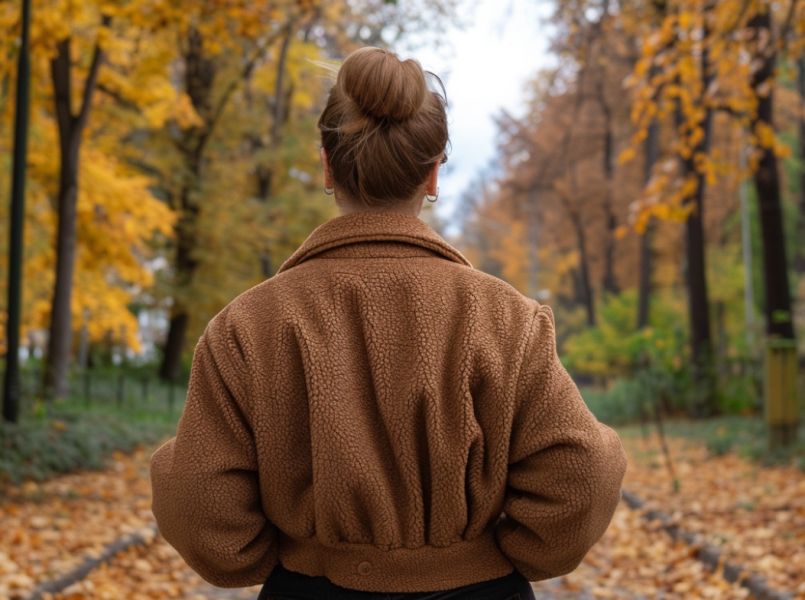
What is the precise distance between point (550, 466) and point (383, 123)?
2.42ft

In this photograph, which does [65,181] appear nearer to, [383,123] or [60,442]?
[60,442]

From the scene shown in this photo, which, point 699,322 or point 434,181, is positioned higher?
point 434,181

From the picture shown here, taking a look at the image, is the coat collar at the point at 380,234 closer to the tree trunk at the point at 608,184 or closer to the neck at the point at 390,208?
the neck at the point at 390,208

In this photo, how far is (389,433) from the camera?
1.98 m

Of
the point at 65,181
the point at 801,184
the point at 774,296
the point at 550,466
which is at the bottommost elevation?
the point at 774,296

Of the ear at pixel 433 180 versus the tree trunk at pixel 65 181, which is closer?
the ear at pixel 433 180

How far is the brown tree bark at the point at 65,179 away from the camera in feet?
46.1

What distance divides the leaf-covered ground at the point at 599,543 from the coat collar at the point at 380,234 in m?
3.87

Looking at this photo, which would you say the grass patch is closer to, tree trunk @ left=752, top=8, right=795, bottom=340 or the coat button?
the coat button

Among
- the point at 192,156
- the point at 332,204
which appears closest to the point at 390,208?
the point at 192,156

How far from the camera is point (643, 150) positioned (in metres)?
31.2

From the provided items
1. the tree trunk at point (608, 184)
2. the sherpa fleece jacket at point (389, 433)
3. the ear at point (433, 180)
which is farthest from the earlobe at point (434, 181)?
the tree trunk at point (608, 184)

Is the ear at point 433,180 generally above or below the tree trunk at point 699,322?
above

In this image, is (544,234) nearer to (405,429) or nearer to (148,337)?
(148,337)
